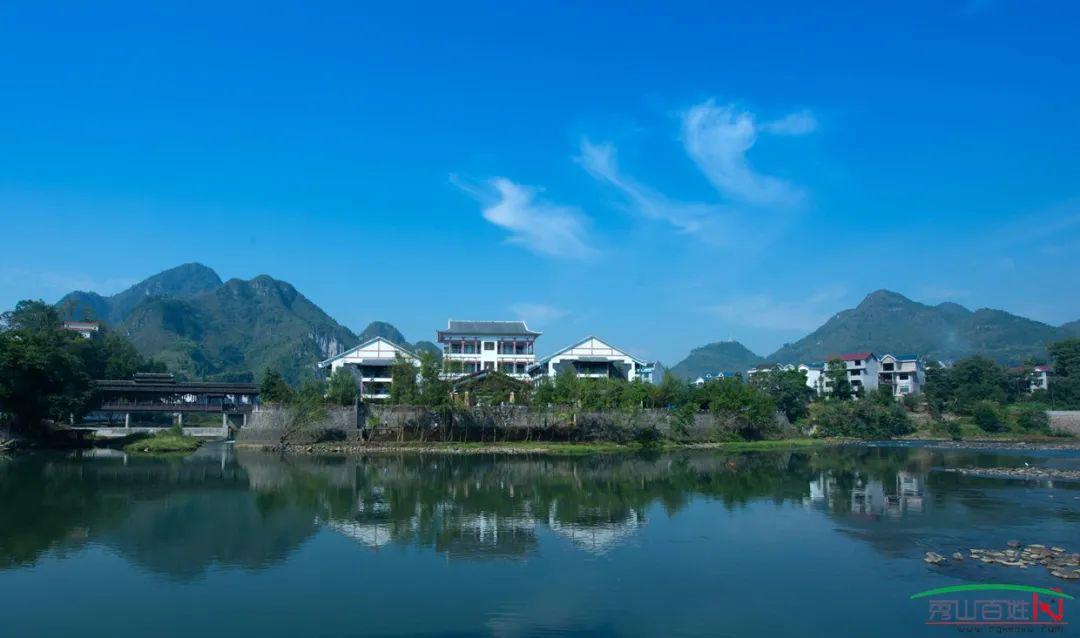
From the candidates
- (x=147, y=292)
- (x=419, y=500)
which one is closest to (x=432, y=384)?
(x=419, y=500)

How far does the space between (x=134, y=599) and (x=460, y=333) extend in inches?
1535

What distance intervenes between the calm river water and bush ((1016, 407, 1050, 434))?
2679 centimetres

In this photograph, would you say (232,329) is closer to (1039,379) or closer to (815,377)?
(815,377)

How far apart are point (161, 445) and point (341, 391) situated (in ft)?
27.8

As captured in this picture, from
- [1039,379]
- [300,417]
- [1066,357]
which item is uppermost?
[1066,357]

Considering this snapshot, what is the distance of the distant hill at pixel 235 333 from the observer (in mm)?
102562

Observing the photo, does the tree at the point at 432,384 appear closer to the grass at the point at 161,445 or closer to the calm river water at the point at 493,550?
the calm river water at the point at 493,550

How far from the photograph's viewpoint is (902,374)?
190 ft

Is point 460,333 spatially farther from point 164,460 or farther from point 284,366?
point 284,366

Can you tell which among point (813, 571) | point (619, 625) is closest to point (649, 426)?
point (813, 571)

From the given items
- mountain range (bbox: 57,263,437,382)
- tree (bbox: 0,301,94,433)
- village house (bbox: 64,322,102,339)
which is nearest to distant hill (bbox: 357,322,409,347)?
mountain range (bbox: 57,263,437,382)

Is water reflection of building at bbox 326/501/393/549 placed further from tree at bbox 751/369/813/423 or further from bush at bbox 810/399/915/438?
bush at bbox 810/399/915/438

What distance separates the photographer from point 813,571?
11117 millimetres
